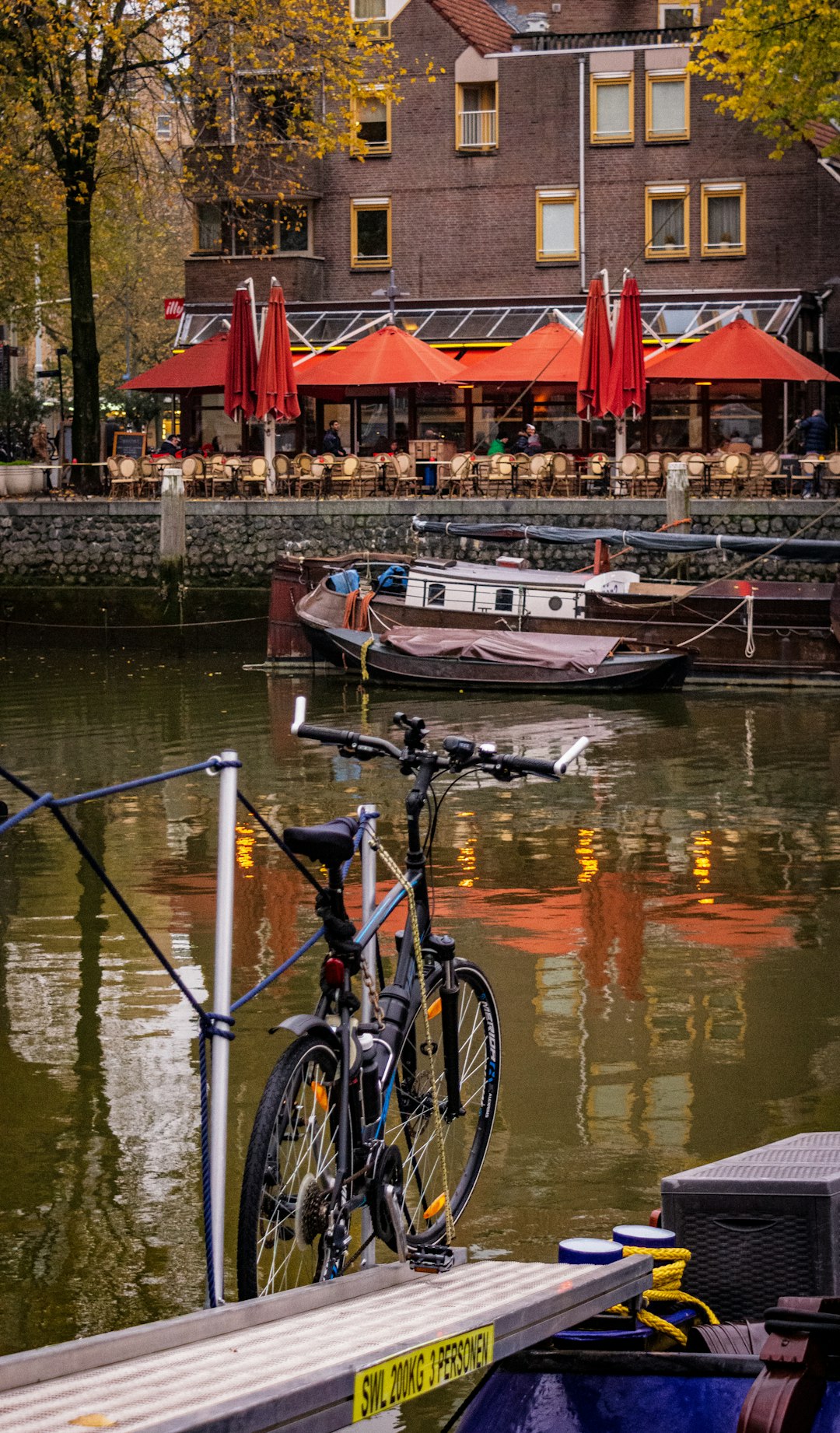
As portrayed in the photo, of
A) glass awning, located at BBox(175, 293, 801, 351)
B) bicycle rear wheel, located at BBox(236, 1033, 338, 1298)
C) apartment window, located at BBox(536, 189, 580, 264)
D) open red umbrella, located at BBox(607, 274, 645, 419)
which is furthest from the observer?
apartment window, located at BBox(536, 189, 580, 264)

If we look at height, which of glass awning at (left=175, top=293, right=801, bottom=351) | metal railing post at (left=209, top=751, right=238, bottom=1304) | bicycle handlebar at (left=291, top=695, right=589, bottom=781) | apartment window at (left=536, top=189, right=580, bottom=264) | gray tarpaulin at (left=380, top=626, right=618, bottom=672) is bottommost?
gray tarpaulin at (left=380, top=626, right=618, bottom=672)

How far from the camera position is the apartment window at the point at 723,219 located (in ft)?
137

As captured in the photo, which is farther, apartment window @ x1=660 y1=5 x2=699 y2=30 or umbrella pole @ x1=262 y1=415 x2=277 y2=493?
apartment window @ x1=660 y1=5 x2=699 y2=30

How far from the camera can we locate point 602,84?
42.5m

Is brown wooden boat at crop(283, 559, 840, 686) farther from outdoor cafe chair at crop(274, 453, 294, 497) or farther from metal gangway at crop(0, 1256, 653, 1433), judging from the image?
metal gangway at crop(0, 1256, 653, 1433)

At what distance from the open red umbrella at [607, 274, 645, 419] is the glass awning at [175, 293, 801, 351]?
8040 mm

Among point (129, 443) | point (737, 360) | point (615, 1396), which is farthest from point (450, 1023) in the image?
point (129, 443)

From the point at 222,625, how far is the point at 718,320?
13.8 meters

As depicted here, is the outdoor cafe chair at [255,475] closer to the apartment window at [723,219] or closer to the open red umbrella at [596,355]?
the open red umbrella at [596,355]

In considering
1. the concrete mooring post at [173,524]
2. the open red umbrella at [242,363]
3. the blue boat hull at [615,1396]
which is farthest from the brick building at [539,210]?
the blue boat hull at [615,1396]

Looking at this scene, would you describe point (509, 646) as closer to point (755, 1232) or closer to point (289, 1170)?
point (289, 1170)

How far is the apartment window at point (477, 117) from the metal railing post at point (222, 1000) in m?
40.9

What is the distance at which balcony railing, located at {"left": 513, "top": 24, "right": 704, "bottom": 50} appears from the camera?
42188 millimetres

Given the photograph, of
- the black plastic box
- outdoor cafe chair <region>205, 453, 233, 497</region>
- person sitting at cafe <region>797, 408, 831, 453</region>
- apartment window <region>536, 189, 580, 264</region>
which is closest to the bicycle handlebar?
the black plastic box
